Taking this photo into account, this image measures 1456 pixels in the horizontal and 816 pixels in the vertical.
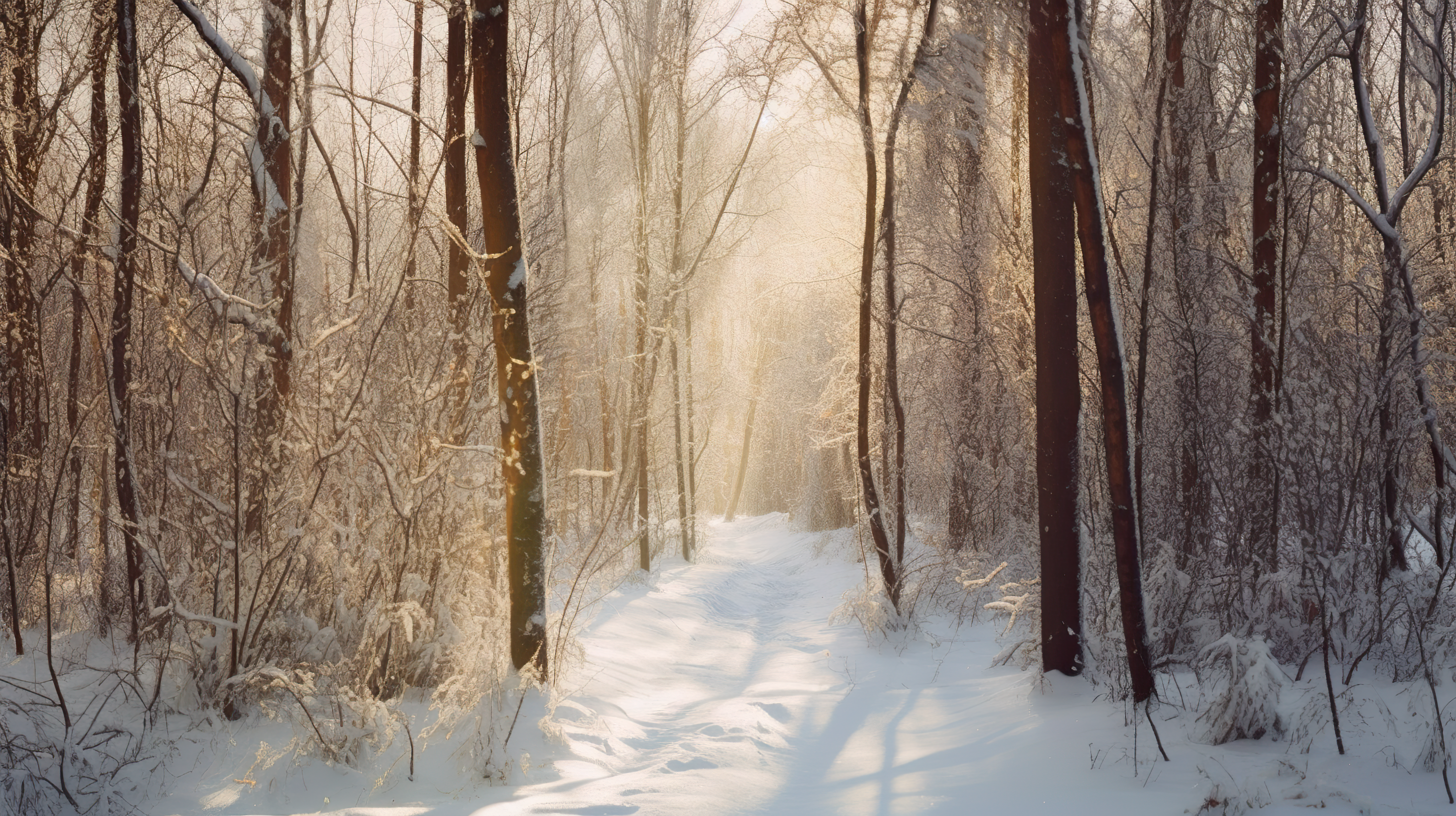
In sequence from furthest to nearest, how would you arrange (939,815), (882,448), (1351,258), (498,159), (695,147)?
(695,147), (882,448), (1351,258), (498,159), (939,815)

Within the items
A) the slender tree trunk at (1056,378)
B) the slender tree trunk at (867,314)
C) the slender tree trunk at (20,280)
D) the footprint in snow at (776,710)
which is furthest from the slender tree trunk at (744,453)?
the slender tree trunk at (20,280)

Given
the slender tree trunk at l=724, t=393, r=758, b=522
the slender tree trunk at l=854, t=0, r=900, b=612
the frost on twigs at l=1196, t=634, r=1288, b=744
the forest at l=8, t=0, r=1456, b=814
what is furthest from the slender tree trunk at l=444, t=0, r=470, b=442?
the slender tree trunk at l=724, t=393, r=758, b=522

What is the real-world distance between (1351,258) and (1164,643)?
4.15m

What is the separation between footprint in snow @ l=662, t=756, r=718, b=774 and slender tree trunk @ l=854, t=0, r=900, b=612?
13.6 ft

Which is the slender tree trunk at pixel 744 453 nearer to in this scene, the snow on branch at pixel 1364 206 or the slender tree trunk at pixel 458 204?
the slender tree trunk at pixel 458 204

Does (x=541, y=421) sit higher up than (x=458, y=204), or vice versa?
(x=458, y=204)

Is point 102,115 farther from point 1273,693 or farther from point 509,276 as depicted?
point 1273,693

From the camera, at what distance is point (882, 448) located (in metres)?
11.5

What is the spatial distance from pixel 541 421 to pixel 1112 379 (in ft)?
11.0

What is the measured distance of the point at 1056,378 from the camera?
512 centimetres

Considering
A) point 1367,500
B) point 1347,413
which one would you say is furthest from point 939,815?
point 1347,413

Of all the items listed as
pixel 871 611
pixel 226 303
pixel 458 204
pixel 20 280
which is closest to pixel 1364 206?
pixel 871 611

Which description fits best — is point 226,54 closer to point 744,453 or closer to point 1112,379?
point 1112,379

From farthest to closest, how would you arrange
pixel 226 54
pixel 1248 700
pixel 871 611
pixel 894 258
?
1. pixel 894 258
2. pixel 871 611
3. pixel 226 54
4. pixel 1248 700
